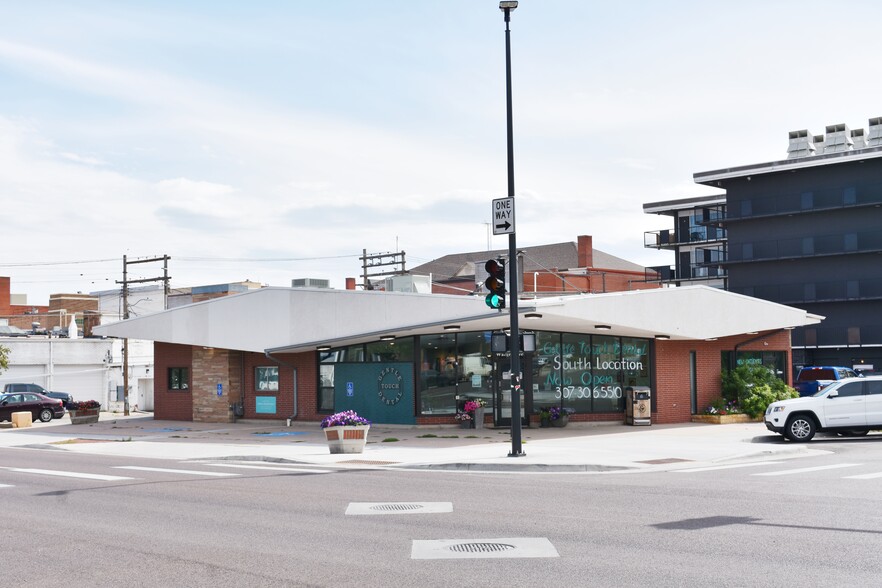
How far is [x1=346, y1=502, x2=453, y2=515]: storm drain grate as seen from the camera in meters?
13.0

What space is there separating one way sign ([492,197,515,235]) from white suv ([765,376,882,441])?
31.2 ft

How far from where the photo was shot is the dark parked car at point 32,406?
42.9 metres

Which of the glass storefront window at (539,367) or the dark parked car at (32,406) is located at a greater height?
the glass storefront window at (539,367)

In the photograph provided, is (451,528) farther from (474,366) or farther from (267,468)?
(474,366)

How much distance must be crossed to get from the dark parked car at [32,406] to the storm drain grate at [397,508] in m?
34.3

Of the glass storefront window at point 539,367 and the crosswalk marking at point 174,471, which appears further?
the glass storefront window at point 539,367

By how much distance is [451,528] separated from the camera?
11492 mm

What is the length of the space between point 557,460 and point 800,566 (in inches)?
425

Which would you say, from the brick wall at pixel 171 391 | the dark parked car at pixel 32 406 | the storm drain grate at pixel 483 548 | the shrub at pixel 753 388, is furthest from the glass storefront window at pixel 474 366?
the dark parked car at pixel 32 406

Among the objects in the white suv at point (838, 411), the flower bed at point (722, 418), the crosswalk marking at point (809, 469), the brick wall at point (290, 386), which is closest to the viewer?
the crosswalk marking at point (809, 469)

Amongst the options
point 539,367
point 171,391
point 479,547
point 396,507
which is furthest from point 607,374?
point 479,547

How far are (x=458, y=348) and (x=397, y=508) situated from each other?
53.3 feet

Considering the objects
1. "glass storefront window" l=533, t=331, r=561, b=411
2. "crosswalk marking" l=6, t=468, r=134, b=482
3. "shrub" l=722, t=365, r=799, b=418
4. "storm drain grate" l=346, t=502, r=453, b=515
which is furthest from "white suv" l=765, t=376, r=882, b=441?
"crosswalk marking" l=6, t=468, r=134, b=482

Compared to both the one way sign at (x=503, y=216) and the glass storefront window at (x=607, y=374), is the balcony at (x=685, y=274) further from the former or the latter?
the one way sign at (x=503, y=216)
